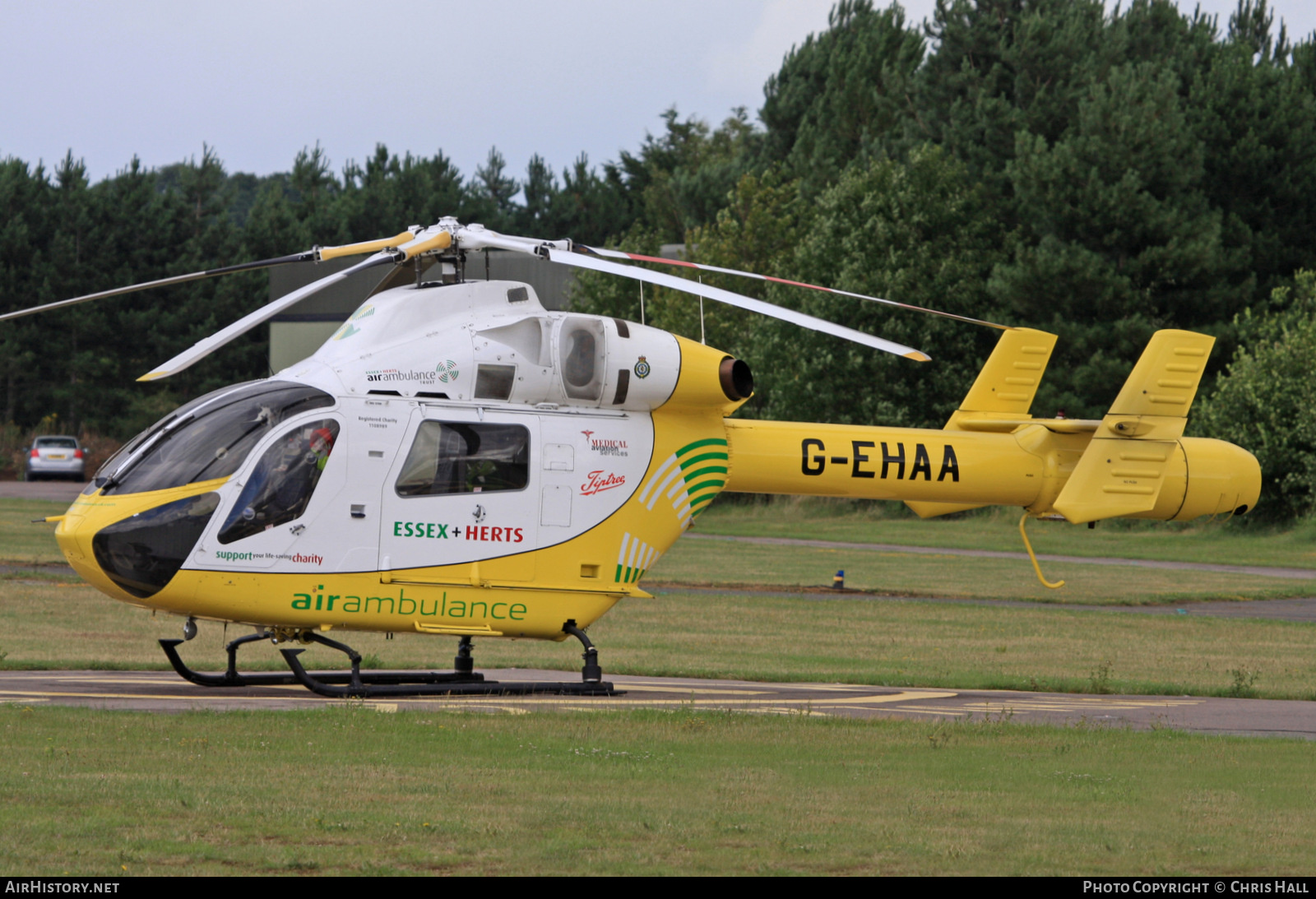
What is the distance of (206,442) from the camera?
1302cm

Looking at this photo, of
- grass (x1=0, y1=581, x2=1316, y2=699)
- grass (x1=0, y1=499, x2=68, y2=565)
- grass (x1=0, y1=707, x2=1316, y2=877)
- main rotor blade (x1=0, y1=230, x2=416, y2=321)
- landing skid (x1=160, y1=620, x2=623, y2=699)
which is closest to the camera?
grass (x1=0, y1=707, x2=1316, y2=877)

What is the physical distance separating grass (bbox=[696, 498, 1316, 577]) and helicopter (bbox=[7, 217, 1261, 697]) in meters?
26.2

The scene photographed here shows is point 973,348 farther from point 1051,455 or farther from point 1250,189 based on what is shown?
point 1051,455

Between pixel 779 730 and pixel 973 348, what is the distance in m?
43.8

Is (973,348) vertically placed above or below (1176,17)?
below

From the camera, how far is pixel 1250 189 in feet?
175

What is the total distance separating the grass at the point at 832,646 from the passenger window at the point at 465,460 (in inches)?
139

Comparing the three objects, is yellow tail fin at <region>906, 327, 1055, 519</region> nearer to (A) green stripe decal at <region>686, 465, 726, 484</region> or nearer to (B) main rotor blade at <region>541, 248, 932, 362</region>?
(A) green stripe decal at <region>686, 465, 726, 484</region>

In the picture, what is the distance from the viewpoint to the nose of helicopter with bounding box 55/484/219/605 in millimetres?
12766

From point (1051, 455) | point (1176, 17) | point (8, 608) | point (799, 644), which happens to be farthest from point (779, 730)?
point (1176, 17)

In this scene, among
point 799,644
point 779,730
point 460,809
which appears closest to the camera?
point 460,809

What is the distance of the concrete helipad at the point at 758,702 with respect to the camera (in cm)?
1324

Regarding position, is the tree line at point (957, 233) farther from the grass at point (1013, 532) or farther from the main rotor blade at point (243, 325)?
the main rotor blade at point (243, 325)

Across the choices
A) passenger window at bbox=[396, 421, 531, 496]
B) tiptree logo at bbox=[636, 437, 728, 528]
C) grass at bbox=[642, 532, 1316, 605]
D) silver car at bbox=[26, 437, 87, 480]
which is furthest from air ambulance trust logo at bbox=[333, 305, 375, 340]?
silver car at bbox=[26, 437, 87, 480]
